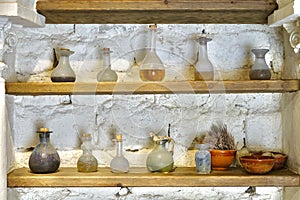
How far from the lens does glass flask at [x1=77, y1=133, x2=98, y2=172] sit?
1565 millimetres

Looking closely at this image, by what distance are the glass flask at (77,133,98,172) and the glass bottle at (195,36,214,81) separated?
1.53 feet

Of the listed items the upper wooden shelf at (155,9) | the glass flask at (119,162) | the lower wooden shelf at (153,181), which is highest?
the upper wooden shelf at (155,9)

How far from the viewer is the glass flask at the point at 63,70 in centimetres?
154

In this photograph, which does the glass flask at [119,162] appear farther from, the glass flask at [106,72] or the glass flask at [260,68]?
the glass flask at [260,68]

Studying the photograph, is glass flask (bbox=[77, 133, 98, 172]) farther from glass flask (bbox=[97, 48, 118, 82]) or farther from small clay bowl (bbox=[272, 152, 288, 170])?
small clay bowl (bbox=[272, 152, 288, 170])

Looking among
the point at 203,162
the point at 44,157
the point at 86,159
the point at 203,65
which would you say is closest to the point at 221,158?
the point at 203,162

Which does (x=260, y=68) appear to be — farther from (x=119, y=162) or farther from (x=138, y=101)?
(x=119, y=162)

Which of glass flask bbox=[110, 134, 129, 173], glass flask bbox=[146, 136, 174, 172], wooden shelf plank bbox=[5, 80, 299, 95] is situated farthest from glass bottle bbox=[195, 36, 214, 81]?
glass flask bbox=[110, 134, 129, 173]

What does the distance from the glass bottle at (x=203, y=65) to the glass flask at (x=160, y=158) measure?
260 mm

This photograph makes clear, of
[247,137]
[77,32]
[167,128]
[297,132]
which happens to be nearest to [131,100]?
[167,128]

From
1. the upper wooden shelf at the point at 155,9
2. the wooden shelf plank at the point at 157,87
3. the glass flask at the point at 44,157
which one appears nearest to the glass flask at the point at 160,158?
the wooden shelf plank at the point at 157,87

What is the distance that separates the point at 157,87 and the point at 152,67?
0.09 meters

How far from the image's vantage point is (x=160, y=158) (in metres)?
1.53

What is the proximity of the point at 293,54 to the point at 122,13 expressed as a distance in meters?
0.64
